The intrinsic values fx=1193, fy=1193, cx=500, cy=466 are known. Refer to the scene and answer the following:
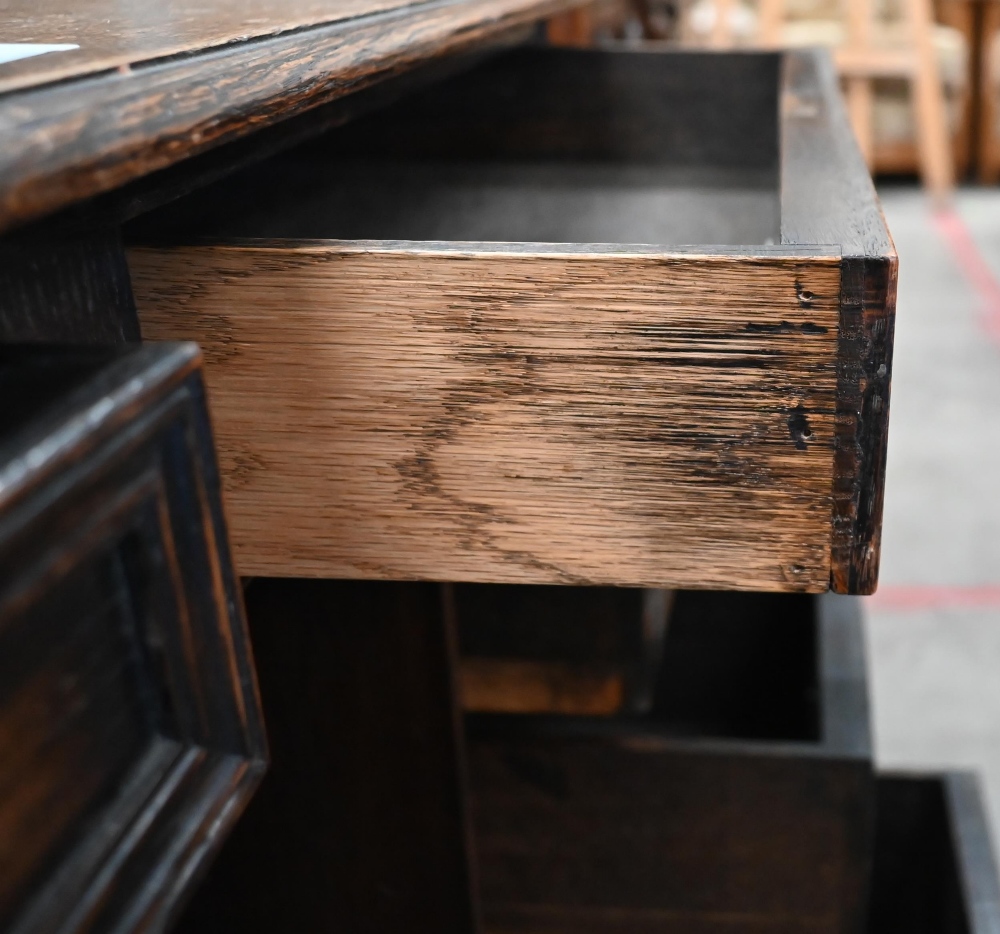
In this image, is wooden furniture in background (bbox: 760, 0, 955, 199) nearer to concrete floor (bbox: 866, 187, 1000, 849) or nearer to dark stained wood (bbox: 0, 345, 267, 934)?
concrete floor (bbox: 866, 187, 1000, 849)

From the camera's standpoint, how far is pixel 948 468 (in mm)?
2002

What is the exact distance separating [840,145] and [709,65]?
17.2 inches

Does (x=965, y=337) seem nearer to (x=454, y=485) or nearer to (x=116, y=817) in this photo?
(x=454, y=485)

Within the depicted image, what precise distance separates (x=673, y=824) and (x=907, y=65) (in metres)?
3.30

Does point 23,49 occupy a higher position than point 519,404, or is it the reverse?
point 23,49

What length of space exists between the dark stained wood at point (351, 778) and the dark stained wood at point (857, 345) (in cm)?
25

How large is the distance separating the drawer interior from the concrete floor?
2.31 feet

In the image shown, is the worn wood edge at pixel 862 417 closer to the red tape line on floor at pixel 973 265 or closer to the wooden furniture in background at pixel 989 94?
the red tape line on floor at pixel 973 265

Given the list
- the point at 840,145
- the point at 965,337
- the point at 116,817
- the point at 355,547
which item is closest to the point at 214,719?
the point at 116,817

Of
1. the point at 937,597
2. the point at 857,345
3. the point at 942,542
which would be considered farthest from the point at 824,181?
the point at 942,542

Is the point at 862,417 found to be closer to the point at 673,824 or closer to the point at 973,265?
the point at 673,824

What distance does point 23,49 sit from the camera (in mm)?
367

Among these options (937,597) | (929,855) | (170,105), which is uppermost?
(170,105)

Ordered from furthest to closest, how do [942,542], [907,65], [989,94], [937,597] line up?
[989,94]
[907,65]
[942,542]
[937,597]
